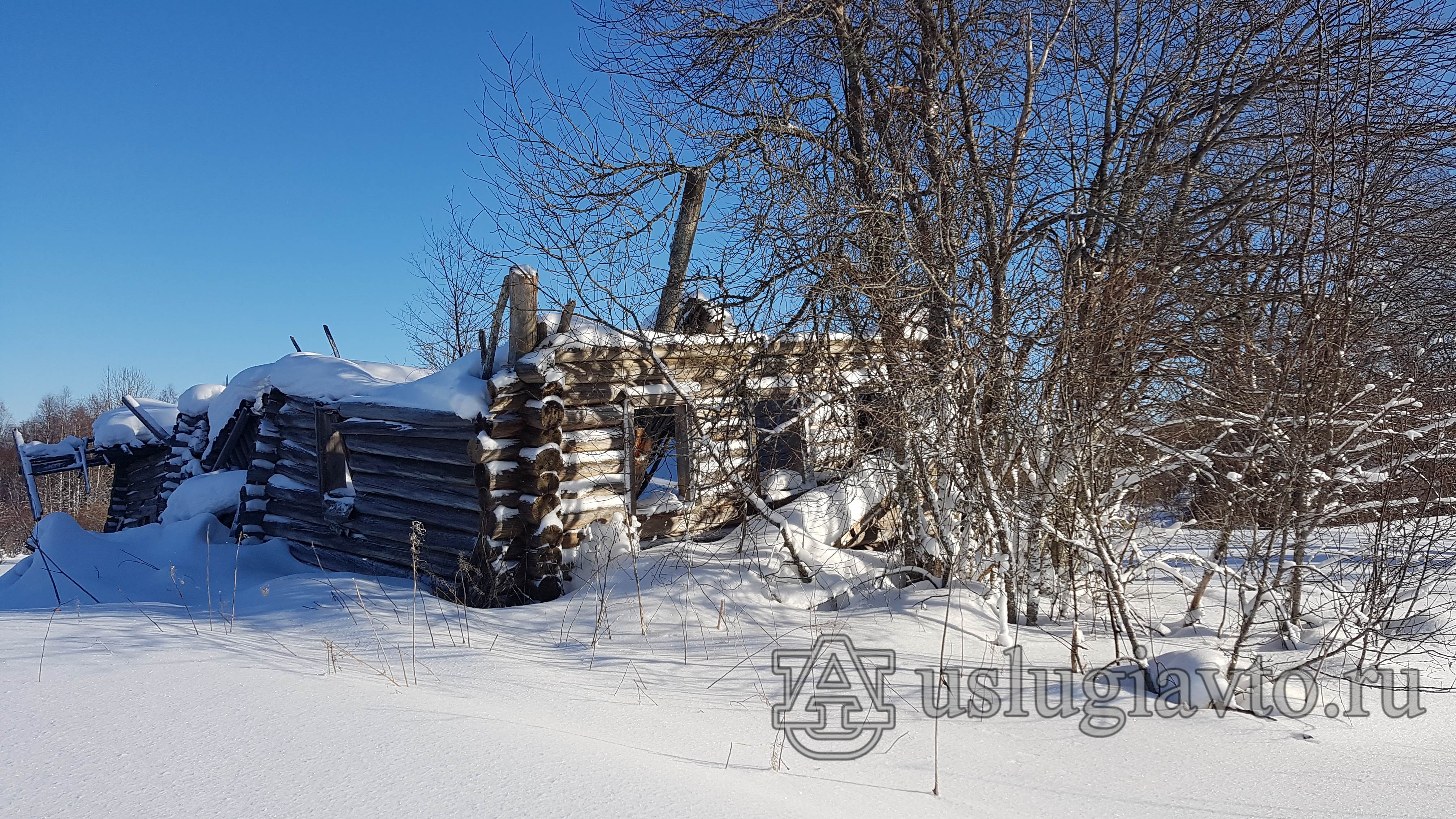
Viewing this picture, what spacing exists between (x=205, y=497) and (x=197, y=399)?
3.87 meters

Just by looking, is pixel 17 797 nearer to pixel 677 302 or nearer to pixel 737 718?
pixel 737 718

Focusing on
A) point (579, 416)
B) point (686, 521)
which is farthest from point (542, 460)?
point (686, 521)

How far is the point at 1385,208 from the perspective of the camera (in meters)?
6.31

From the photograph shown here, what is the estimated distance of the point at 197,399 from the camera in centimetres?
1580

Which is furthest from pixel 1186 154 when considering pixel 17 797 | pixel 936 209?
pixel 17 797

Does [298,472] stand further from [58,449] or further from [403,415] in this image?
[58,449]

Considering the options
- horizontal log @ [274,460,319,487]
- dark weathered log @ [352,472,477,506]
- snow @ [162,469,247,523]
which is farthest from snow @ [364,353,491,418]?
snow @ [162,469,247,523]

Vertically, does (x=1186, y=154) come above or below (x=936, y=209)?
above

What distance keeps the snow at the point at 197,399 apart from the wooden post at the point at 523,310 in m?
9.80

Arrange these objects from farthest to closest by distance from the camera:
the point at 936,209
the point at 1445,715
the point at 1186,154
Answer: the point at 1186,154 < the point at 936,209 < the point at 1445,715

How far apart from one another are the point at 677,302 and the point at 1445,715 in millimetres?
5915

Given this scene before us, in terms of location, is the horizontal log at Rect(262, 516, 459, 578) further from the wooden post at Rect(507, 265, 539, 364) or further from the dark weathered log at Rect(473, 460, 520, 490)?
the wooden post at Rect(507, 265, 539, 364)

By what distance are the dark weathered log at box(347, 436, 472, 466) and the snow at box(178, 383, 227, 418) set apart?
7126mm

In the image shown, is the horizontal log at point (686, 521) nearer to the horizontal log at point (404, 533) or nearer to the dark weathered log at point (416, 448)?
the horizontal log at point (404, 533)
